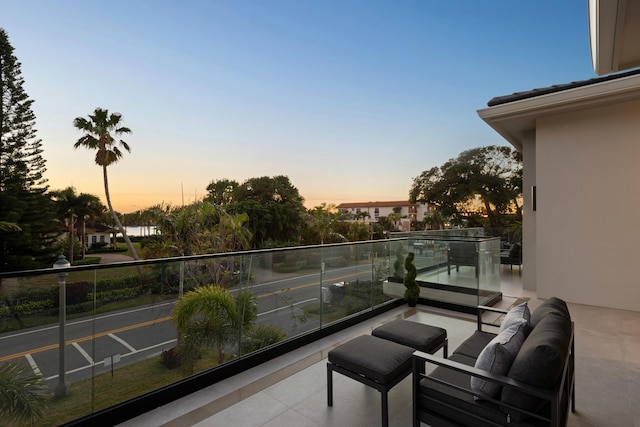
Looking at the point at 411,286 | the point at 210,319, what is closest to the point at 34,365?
the point at 210,319

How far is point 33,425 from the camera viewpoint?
6.31 ft

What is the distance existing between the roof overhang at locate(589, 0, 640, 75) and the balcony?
122 inches

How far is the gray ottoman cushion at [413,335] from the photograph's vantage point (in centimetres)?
255

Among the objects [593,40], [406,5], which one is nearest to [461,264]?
[593,40]

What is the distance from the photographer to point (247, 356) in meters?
3.01

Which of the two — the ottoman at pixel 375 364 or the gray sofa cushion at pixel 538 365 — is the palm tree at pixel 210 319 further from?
the gray sofa cushion at pixel 538 365

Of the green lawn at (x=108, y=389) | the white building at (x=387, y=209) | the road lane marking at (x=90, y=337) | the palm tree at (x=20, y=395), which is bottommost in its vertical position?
the green lawn at (x=108, y=389)

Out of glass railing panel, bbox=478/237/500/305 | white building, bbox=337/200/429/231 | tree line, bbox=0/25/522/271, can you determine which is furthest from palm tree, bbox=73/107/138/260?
white building, bbox=337/200/429/231

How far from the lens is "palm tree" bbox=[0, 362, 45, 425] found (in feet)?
5.95

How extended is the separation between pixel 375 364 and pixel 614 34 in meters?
3.60

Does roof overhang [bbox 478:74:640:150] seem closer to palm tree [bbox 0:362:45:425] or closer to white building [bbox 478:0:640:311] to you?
white building [bbox 478:0:640:311]

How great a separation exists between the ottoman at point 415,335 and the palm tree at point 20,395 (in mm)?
2434

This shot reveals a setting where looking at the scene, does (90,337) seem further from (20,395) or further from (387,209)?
(387,209)

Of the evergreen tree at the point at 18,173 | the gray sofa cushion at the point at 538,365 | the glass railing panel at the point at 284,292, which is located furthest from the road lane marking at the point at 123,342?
the evergreen tree at the point at 18,173
